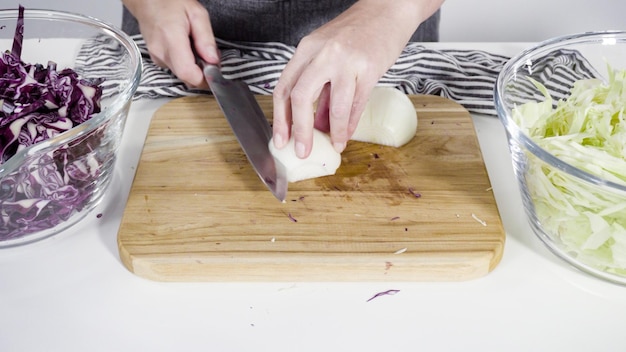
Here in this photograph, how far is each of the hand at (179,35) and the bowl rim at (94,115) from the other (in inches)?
3.7

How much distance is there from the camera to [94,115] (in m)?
1.22

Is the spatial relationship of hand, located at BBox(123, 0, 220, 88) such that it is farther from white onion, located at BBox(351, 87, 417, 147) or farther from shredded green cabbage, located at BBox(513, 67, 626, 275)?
shredded green cabbage, located at BBox(513, 67, 626, 275)

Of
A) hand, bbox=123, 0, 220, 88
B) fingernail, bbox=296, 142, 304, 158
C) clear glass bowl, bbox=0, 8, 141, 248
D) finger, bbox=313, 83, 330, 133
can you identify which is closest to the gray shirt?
hand, bbox=123, 0, 220, 88

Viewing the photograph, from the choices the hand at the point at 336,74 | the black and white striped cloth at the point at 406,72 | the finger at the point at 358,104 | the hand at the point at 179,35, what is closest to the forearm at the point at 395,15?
the hand at the point at 336,74

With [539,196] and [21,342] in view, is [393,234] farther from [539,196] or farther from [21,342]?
[21,342]

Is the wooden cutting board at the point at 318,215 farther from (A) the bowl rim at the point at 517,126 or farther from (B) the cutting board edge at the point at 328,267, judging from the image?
(A) the bowl rim at the point at 517,126

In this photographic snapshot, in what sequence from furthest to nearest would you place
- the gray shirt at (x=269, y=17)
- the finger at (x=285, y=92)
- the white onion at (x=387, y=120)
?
1. the gray shirt at (x=269, y=17)
2. the white onion at (x=387, y=120)
3. the finger at (x=285, y=92)

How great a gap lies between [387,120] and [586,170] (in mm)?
402

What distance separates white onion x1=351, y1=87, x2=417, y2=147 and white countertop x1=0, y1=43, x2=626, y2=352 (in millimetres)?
308

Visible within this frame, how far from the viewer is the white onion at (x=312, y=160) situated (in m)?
1.31

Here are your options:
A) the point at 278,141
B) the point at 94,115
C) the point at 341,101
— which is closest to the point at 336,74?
the point at 341,101

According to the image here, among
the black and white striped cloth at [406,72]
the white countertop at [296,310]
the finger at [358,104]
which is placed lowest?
the white countertop at [296,310]

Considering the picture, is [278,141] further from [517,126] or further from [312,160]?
[517,126]

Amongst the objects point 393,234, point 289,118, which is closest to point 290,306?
point 393,234
